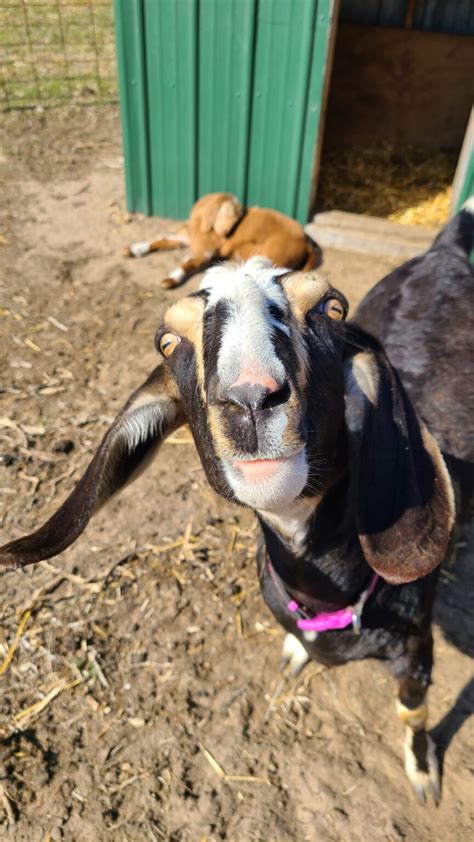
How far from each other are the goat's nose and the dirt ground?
213 centimetres

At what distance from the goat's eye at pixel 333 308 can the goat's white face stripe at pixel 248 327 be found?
14 cm

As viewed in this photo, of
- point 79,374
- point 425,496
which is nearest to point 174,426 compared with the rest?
point 425,496

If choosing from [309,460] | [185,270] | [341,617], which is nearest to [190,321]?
[309,460]

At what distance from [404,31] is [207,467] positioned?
800cm

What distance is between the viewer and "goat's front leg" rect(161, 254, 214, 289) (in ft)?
19.5

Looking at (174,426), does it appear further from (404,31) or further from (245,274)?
(404,31)

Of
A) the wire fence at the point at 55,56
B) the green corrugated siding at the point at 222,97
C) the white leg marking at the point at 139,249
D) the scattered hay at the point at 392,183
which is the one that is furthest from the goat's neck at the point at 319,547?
the wire fence at the point at 55,56

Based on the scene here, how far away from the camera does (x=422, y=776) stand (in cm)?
289

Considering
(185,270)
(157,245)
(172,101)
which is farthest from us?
(157,245)

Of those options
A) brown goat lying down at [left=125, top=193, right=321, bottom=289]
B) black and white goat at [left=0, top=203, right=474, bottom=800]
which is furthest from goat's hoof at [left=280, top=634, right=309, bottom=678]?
brown goat lying down at [left=125, top=193, right=321, bottom=289]

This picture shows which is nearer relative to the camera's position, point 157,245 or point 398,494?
point 398,494

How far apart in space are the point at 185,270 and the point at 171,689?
12.7ft

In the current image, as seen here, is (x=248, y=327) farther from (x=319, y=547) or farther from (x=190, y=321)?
(x=319, y=547)

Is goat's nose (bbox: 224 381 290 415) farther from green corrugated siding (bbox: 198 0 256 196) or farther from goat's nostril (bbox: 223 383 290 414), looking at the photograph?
green corrugated siding (bbox: 198 0 256 196)
